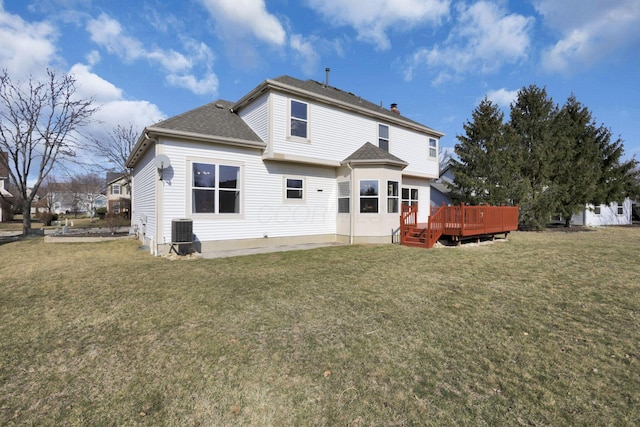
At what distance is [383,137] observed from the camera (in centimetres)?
1377

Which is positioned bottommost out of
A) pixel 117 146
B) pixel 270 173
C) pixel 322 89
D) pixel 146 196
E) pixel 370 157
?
pixel 146 196

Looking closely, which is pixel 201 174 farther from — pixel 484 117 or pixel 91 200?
pixel 91 200

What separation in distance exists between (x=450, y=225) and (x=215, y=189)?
28.8 feet

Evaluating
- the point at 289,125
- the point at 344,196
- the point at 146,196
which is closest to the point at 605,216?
the point at 344,196

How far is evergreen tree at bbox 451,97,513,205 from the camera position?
53.4ft

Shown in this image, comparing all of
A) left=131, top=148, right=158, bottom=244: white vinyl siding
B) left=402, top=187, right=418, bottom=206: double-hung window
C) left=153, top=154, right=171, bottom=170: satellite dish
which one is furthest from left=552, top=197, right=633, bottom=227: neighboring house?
left=131, top=148, right=158, bottom=244: white vinyl siding

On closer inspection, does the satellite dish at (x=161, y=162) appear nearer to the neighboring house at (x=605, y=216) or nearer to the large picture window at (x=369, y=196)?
the large picture window at (x=369, y=196)

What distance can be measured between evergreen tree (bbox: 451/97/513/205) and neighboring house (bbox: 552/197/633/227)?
12007 millimetres

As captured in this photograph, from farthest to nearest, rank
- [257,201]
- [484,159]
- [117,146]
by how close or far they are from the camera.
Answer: [117,146]
[484,159]
[257,201]

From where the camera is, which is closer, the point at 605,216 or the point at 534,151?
the point at 534,151

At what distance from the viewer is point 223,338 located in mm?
3424

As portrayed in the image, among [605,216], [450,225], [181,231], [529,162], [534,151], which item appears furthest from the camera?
[605,216]

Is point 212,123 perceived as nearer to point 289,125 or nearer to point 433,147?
point 289,125

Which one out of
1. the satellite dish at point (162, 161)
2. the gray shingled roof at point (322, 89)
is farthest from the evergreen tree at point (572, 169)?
the satellite dish at point (162, 161)
